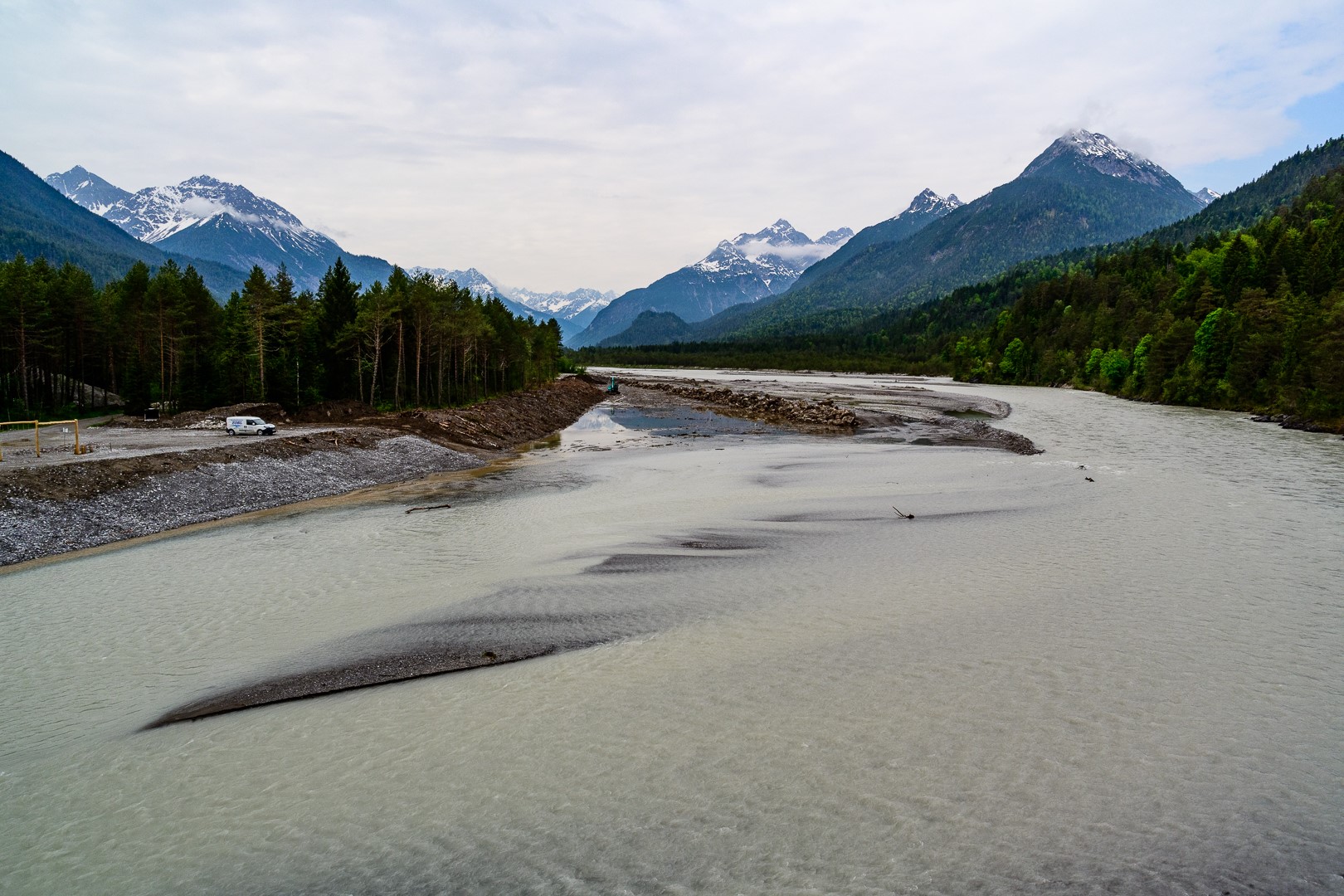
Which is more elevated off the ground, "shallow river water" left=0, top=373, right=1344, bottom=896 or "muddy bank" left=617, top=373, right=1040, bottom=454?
"muddy bank" left=617, top=373, right=1040, bottom=454

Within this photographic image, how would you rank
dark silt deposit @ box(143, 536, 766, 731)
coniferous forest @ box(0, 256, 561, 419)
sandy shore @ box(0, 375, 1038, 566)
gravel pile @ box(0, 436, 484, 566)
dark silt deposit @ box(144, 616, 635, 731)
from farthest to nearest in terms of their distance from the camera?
coniferous forest @ box(0, 256, 561, 419), sandy shore @ box(0, 375, 1038, 566), gravel pile @ box(0, 436, 484, 566), dark silt deposit @ box(143, 536, 766, 731), dark silt deposit @ box(144, 616, 635, 731)

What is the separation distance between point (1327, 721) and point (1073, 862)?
7136 millimetres

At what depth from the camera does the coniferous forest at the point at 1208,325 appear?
64.2 meters

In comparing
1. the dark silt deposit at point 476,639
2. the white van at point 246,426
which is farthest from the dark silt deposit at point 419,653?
the white van at point 246,426

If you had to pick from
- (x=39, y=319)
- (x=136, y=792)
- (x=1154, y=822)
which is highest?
(x=39, y=319)

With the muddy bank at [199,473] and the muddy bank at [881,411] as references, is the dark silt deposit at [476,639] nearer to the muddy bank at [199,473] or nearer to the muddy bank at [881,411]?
the muddy bank at [199,473]

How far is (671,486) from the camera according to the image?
35.8m

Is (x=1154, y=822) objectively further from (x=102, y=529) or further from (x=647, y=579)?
(x=102, y=529)

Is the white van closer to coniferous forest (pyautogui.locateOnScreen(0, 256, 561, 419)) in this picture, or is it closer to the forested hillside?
coniferous forest (pyautogui.locateOnScreen(0, 256, 561, 419))

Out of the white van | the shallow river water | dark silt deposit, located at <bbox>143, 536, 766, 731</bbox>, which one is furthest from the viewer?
the white van

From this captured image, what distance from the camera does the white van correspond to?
1731 inches

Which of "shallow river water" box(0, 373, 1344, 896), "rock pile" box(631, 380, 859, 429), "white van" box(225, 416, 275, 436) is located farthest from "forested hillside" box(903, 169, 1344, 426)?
"white van" box(225, 416, 275, 436)

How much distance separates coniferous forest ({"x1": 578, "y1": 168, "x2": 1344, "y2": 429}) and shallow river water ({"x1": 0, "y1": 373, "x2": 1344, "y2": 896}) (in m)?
55.0

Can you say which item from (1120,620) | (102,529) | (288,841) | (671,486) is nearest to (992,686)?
(1120,620)
